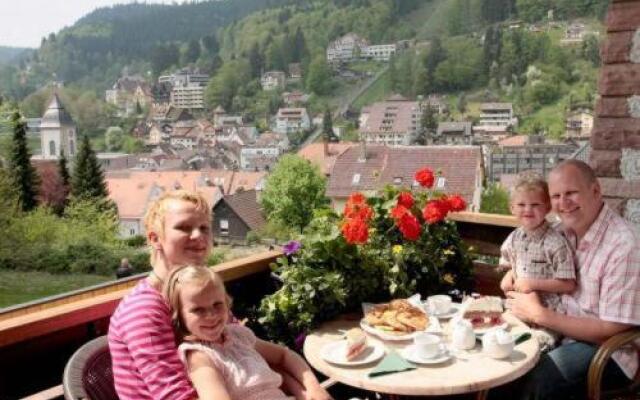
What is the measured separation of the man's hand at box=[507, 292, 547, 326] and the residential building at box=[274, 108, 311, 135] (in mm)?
64903

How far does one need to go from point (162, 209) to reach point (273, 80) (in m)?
77.5

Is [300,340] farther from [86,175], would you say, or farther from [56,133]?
[56,133]

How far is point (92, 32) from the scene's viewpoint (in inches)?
3376

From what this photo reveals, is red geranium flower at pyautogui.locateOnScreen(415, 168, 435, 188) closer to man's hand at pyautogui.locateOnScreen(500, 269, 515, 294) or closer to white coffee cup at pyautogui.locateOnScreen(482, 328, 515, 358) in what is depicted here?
man's hand at pyautogui.locateOnScreen(500, 269, 515, 294)

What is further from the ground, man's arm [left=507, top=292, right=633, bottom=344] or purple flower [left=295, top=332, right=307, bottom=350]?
man's arm [left=507, top=292, right=633, bottom=344]

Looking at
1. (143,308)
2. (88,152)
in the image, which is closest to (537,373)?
(143,308)

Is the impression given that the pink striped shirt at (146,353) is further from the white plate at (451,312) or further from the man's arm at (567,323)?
the man's arm at (567,323)

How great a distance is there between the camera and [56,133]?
4900 centimetres

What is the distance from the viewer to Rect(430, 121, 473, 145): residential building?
2163 inches

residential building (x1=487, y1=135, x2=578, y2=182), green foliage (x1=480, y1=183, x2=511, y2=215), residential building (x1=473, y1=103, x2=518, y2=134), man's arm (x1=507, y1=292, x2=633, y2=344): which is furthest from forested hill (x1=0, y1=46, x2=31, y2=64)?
man's arm (x1=507, y1=292, x2=633, y2=344)

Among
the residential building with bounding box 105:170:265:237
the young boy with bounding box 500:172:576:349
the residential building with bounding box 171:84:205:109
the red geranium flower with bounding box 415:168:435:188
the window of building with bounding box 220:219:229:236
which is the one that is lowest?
the window of building with bounding box 220:219:229:236

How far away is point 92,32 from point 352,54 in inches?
1335

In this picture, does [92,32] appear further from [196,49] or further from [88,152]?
[88,152]

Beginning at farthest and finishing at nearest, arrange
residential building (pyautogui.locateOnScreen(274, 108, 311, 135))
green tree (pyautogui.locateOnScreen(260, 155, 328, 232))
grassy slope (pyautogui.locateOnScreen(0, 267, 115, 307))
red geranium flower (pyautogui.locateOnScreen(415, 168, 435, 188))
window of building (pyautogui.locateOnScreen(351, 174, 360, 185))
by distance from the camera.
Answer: residential building (pyautogui.locateOnScreen(274, 108, 311, 135)) → green tree (pyautogui.locateOnScreen(260, 155, 328, 232)) → window of building (pyautogui.locateOnScreen(351, 174, 360, 185)) → grassy slope (pyautogui.locateOnScreen(0, 267, 115, 307)) → red geranium flower (pyautogui.locateOnScreen(415, 168, 435, 188))
